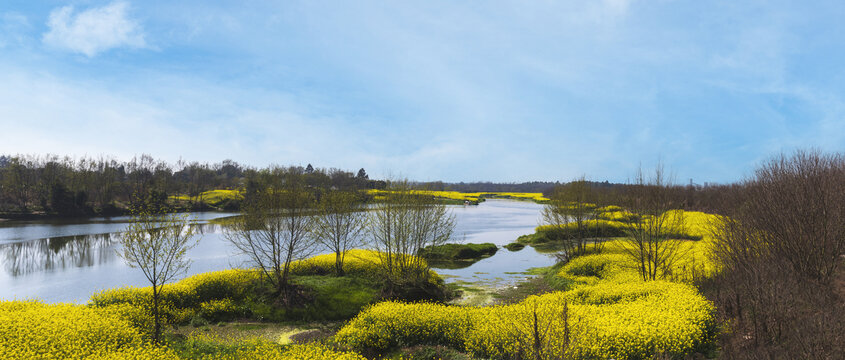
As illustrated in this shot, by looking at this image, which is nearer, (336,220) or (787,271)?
(787,271)

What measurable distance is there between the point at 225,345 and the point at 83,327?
412cm

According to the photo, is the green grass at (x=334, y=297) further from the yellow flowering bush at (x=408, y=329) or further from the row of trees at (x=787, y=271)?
the row of trees at (x=787, y=271)

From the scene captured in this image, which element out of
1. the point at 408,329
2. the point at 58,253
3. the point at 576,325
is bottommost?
the point at 58,253

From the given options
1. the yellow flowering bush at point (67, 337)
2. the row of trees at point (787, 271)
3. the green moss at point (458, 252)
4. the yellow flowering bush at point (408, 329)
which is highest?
the row of trees at point (787, 271)

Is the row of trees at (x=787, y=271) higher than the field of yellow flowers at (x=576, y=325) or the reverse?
higher

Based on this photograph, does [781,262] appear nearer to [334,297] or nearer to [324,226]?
[334,297]

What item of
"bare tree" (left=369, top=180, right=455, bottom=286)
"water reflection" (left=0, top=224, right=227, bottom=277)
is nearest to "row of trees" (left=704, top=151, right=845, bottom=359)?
"bare tree" (left=369, top=180, right=455, bottom=286)

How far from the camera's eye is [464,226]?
5703cm

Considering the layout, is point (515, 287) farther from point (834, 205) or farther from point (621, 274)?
point (834, 205)

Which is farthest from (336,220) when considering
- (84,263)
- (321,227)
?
(84,263)

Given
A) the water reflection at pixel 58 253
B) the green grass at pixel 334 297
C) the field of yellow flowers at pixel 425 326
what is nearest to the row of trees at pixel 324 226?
the green grass at pixel 334 297

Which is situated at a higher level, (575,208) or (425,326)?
(575,208)

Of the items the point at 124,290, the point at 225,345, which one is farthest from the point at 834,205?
the point at 124,290

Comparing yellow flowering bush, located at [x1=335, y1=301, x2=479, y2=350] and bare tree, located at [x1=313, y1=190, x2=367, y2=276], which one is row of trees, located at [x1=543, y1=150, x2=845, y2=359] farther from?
bare tree, located at [x1=313, y1=190, x2=367, y2=276]
